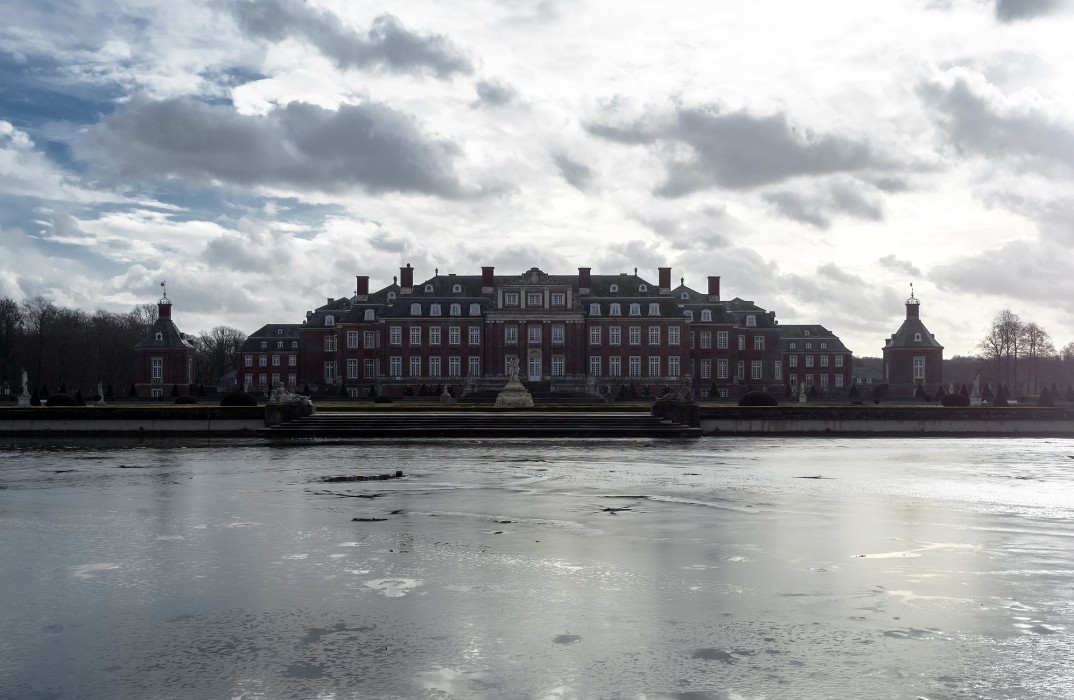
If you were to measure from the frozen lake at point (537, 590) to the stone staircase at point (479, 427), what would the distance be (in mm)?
14740

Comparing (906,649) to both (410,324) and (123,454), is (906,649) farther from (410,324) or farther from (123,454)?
(410,324)

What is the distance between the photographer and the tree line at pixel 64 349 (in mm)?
80375

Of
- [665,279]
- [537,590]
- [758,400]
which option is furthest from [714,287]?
[537,590]

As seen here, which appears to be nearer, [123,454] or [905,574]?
[905,574]

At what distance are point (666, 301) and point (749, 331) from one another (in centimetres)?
1093

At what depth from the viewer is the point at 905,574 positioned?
8523 mm

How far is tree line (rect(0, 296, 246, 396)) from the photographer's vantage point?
3164 inches

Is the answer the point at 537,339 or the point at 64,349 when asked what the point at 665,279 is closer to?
the point at 537,339

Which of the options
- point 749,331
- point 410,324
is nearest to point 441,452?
point 410,324

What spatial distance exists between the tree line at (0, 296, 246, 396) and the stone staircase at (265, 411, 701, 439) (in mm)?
45368

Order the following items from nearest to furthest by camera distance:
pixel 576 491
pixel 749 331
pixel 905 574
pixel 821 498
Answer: pixel 905 574 → pixel 821 498 → pixel 576 491 → pixel 749 331

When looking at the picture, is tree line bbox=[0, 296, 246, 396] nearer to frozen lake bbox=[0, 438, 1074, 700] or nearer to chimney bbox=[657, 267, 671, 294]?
chimney bbox=[657, 267, 671, 294]

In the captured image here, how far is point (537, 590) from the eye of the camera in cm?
797

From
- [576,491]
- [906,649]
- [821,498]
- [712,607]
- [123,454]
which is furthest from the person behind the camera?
[123,454]
